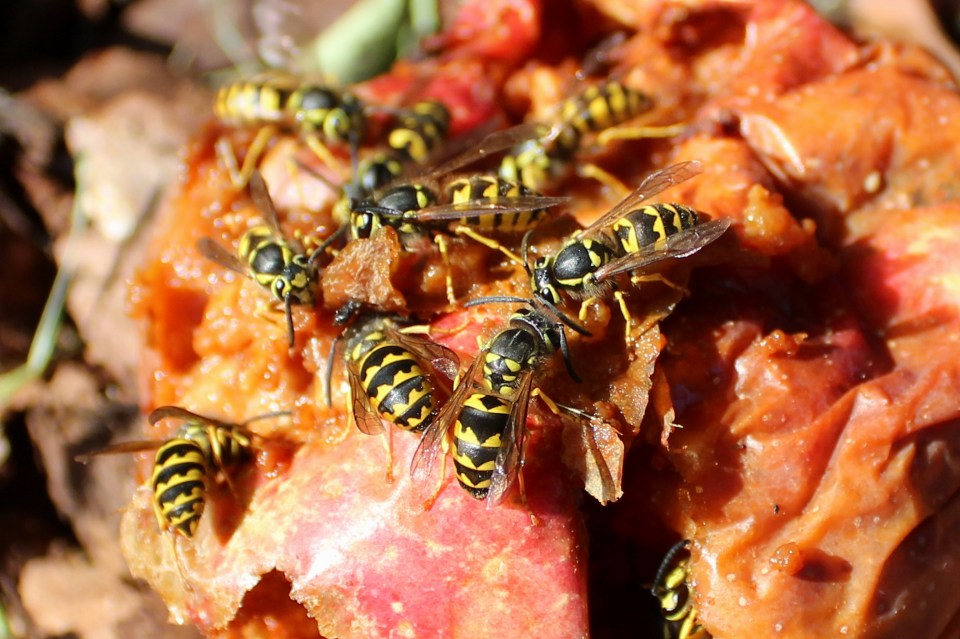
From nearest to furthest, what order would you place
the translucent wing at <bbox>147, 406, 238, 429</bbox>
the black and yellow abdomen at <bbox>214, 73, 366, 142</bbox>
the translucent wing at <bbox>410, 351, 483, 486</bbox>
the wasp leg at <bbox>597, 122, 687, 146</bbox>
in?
1. the translucent wing at <bbox>410, 351, 483, 486</bbox>
2. the translucent wing at <bbox>147, 406, 238, 429</bbox>
3. the wasp leg at <bbox>597, 122, 687, 146</bbox>
4. the black and yellow abdomen at <bbox>214, 73, 366, 142</bbox>

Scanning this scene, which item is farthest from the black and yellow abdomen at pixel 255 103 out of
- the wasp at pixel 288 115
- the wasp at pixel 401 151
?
the wasp at pixel 401 151

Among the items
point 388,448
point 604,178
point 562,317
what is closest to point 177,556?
point 388,448

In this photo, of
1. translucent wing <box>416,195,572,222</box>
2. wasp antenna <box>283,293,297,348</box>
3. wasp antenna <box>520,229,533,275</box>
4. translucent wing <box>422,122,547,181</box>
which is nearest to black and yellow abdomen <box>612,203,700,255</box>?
translucent wing <box>416,195,572,222</box>

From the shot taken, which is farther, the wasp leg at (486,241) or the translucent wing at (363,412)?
the wasp leg at (486,241)

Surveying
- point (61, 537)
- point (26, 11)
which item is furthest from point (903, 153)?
point (26, 11)

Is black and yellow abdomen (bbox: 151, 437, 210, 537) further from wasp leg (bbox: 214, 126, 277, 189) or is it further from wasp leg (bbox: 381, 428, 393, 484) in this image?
wasp leg (bbox: 214, 126, 277, 189)

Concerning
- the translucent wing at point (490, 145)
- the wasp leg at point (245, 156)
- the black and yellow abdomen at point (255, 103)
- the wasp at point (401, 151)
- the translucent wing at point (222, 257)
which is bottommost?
the translucent wing at point (490, 145)

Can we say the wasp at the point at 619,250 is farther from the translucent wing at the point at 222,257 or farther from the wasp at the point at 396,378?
the translucent wing at the point at 222,257
